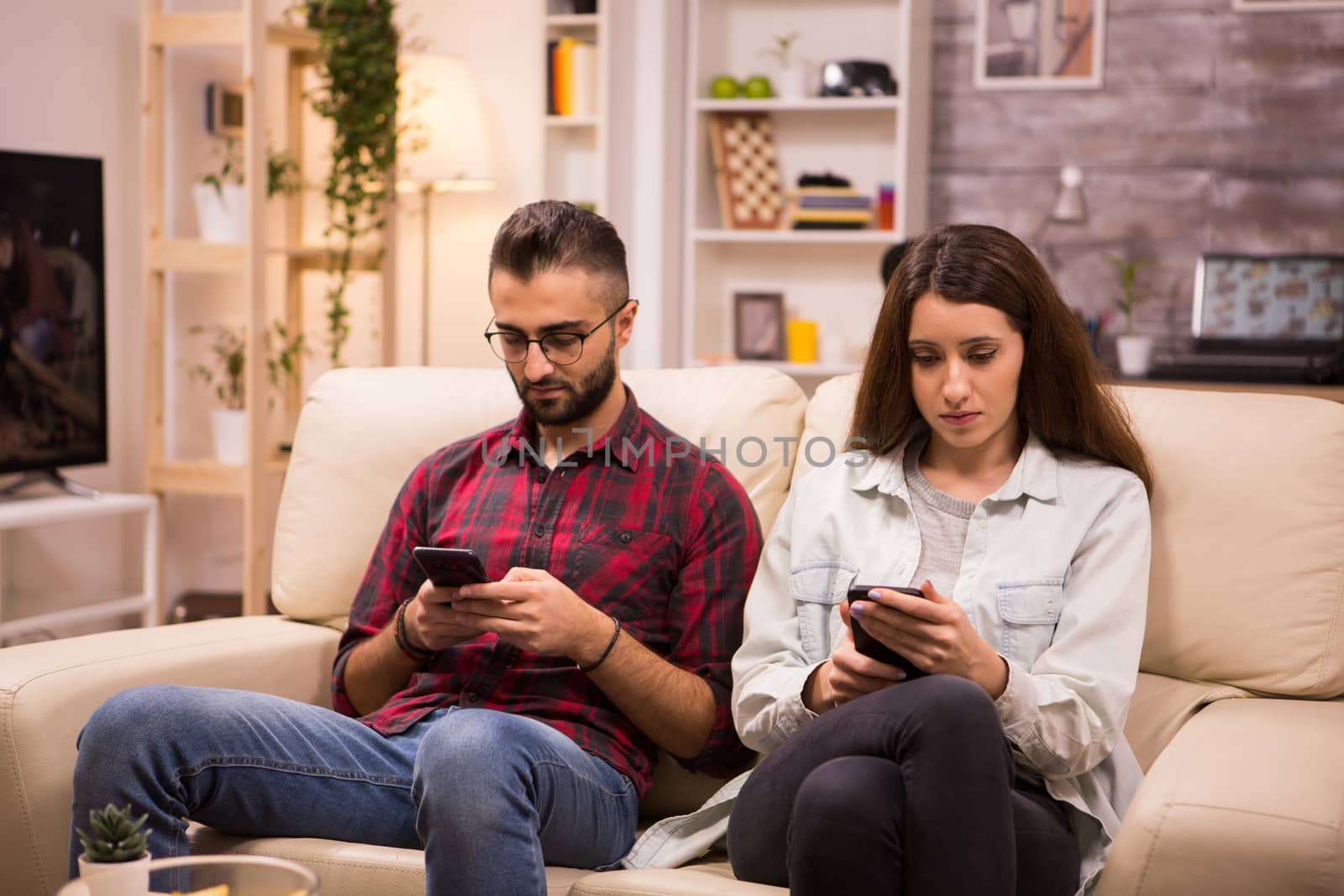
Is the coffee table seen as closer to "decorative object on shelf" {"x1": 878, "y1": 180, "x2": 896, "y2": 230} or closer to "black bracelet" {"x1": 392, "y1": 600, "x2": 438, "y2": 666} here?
"black bracelet" {"x1": 392, "y1": 600, "x2": 438, "y2": 666}

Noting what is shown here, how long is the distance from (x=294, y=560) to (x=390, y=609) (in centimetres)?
31

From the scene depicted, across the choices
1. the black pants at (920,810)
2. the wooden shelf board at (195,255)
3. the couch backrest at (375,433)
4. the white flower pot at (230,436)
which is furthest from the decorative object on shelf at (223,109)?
the black pants at (920,810)

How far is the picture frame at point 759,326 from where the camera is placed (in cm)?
458

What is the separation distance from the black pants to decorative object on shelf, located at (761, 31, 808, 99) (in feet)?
10.7

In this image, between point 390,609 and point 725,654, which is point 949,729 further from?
point 390,609

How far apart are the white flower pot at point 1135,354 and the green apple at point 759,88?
1396 mm

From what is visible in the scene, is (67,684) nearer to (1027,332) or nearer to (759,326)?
(1027,332)

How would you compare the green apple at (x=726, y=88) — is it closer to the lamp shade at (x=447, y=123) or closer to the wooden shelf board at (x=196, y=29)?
the lamp shade at (x=447, y=123)

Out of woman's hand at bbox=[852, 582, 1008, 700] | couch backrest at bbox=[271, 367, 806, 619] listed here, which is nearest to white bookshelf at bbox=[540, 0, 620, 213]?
couch backrest at bbox=[271, 367, 806, 619]

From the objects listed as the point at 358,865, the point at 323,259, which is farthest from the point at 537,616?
the point at 323,259

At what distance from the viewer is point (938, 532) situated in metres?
1.71

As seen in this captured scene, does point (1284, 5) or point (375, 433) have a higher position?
point (1284, 5)

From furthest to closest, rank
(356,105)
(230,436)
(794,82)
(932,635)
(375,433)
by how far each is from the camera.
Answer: (794,82)
(356,105)
(230,436)
(375,433)
(932,635)

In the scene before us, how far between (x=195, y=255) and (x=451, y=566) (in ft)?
7.71
